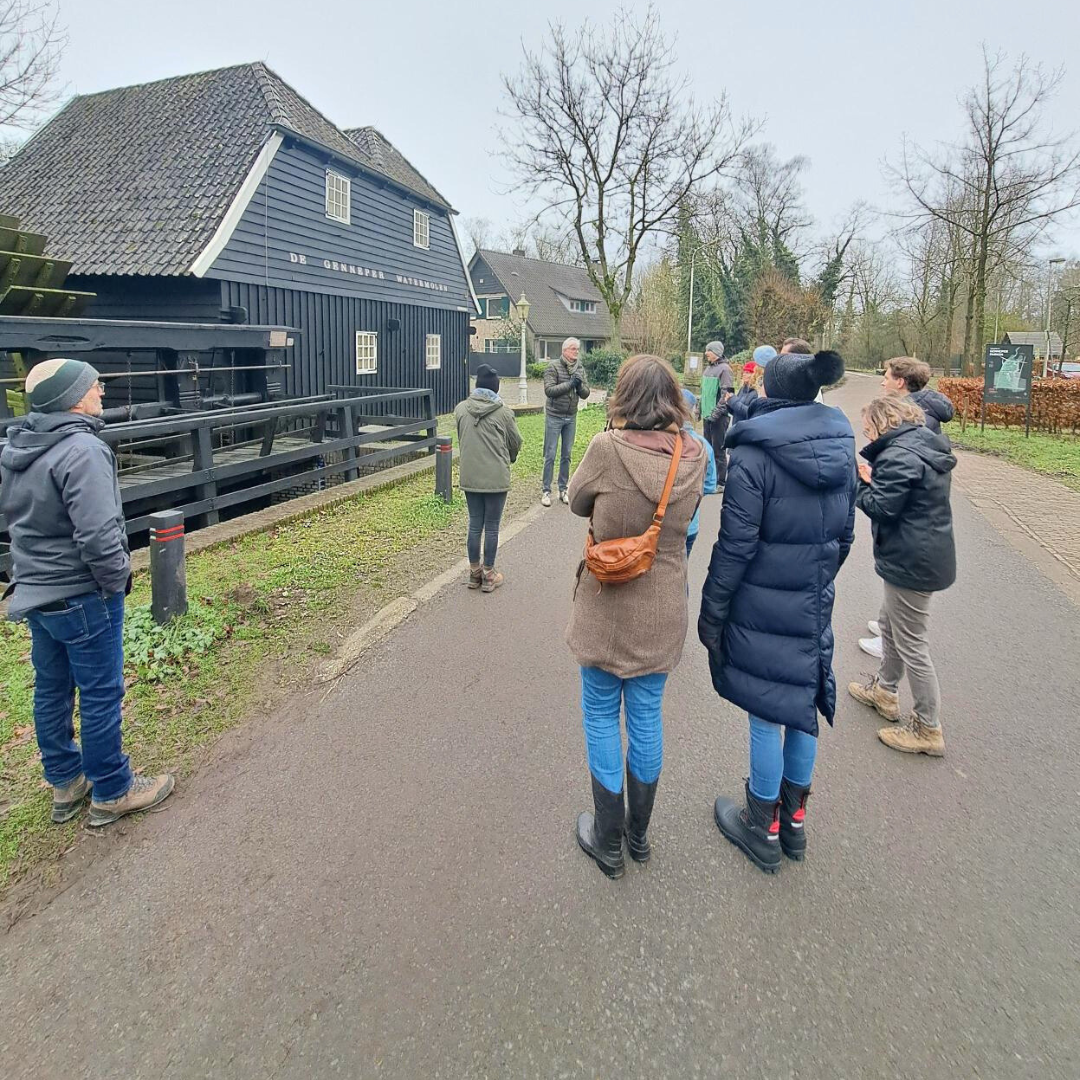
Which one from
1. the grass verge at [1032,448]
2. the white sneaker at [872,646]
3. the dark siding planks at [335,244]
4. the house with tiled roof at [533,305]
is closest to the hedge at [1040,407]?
the grass verge at [1032,448]

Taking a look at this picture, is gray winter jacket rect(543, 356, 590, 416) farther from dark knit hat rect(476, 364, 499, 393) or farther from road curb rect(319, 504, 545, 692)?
road curb rect(319, 504, 545, 692)

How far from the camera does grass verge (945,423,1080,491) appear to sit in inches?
476

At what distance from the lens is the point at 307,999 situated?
2230mm

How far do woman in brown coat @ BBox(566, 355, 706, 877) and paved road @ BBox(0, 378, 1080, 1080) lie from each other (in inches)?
13.8

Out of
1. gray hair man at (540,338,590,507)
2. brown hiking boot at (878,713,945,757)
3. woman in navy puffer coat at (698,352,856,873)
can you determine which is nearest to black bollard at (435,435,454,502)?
gray hair man at (540,338,590,507)

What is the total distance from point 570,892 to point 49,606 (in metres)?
2.28

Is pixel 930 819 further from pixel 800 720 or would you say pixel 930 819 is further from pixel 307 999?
pixel 307 999

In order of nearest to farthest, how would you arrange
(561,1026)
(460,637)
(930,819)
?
(561,1026)
(930,819)
(460,637)

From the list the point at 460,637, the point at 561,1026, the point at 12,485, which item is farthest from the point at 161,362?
the point at 561,1026

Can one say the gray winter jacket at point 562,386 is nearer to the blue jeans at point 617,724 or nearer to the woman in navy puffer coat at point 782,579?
the woman in navy puffer coat at point 782,579

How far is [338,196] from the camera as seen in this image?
659 inches

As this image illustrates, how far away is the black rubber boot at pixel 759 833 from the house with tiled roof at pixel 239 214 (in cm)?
1289

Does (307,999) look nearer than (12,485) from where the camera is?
Yes

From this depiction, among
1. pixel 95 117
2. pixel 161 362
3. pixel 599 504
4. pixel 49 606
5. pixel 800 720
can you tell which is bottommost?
pixel 800 720
